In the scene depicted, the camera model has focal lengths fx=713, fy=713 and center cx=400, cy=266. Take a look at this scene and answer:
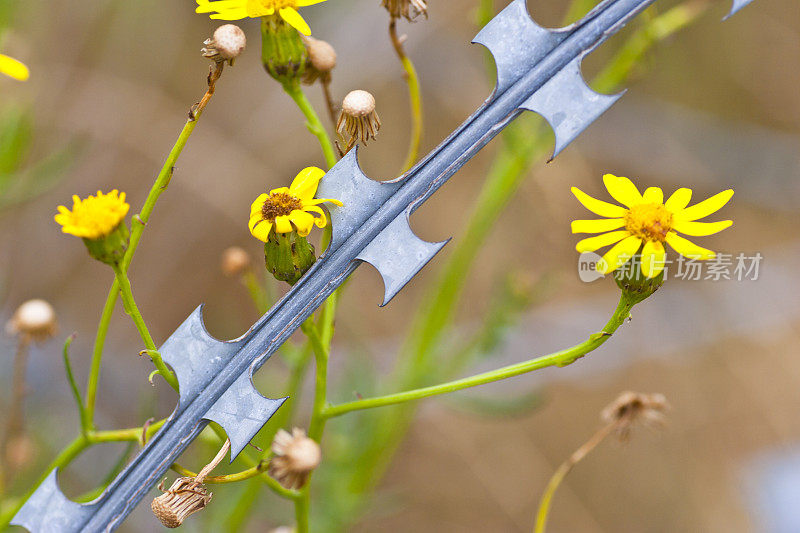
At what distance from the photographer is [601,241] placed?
410 mm

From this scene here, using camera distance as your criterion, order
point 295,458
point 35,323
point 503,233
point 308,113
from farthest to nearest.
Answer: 1. point 503,233
2. point 35,323
3. point 308,113
4. point 295,458

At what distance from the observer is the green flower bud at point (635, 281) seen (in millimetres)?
415

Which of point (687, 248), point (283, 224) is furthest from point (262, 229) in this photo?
point (687, 248)

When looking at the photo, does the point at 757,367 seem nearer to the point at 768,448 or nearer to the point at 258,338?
the point at 768,448

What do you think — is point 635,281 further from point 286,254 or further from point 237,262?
point 237,262

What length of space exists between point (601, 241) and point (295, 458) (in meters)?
0.21

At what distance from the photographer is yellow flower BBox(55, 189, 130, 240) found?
0.39 metres

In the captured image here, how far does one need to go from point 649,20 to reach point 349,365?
65 cm

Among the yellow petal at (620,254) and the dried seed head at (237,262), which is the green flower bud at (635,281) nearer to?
the yellow petal at (620,254)

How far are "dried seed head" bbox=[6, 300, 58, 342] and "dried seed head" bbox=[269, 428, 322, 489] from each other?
1.13ft

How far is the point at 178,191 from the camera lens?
174cm

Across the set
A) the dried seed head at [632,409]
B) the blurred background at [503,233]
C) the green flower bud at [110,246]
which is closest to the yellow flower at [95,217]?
the green flower bud at [110,246]

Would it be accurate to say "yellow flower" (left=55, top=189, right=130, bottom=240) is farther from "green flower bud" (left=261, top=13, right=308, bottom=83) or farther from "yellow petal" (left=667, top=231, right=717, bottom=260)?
"yellow petal" (left=667, top=231, right=717, bottom=260)

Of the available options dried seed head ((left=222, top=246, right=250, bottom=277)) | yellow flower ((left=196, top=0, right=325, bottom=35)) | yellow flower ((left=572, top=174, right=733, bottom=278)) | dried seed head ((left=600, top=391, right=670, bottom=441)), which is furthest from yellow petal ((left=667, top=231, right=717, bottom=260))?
dried seed head ((left=222, top=246, right=250, bottom=277))
